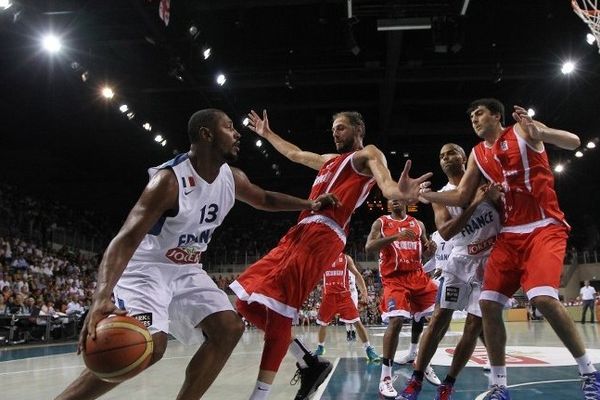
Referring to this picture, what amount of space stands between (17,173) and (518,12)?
67.1ft

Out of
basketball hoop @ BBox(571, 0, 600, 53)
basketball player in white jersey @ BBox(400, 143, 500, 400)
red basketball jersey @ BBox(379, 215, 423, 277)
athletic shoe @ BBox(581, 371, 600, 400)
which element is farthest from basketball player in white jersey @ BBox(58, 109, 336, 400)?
basketball hoop @ BBox(571, 0, 600, 53)

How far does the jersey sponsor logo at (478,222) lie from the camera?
4.16 m

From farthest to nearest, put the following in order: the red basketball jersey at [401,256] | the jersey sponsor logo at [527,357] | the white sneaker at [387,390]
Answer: the jersey sponsor logo at [527,357] < the red basketball jersey at [401,256] < the white sneaker at [387,390]

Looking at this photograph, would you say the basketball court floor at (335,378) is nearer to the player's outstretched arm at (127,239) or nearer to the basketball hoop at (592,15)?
the player's outstretched arm at (127,239)

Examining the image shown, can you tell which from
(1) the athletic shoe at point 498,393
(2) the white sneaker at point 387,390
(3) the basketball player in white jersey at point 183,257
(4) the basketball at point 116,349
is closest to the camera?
(4) the basketball at point 116,349

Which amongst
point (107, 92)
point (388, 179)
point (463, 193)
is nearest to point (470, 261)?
point (463, 193)

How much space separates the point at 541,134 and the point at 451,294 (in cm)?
157

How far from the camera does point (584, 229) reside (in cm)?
2988

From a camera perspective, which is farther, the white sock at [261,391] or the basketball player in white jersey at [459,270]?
the basketball player in white jersey at [459,270]

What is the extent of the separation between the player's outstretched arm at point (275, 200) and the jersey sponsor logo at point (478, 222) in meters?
1.24

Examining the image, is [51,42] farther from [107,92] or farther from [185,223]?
[185,223]

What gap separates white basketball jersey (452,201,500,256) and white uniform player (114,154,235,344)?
6.89 feet

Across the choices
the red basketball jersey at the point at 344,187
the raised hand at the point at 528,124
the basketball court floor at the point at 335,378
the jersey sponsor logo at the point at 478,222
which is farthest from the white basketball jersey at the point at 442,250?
the raised hand at the point at 528,124

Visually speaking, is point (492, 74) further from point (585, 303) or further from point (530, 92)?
point (585, 303)
